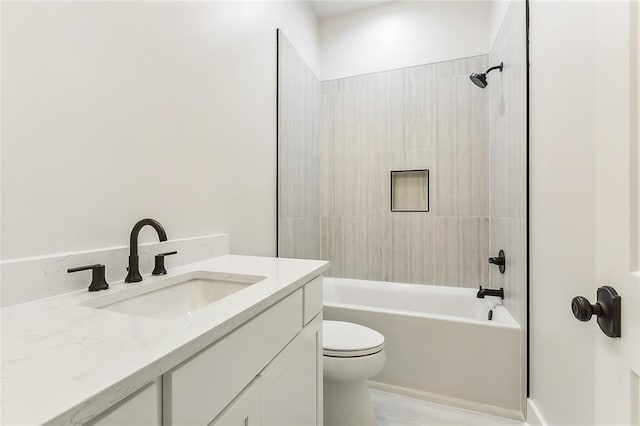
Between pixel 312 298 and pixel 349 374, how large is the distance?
0.59 m

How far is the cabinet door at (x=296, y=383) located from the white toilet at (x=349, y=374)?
0.94ft

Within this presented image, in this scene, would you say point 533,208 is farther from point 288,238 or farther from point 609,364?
point 288,238

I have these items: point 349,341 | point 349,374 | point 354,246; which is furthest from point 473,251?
point 349,374

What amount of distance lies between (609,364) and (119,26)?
160 centimetres

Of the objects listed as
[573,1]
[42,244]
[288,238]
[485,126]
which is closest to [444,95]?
[485,126]

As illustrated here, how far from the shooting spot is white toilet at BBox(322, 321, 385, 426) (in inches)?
57.6

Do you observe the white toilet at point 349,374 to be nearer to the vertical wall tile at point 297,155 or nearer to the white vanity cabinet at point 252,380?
the white vanity cabinet at point 252,380

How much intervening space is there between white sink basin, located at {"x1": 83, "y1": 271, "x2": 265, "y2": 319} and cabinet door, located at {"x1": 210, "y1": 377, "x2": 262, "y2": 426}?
35 centimetres

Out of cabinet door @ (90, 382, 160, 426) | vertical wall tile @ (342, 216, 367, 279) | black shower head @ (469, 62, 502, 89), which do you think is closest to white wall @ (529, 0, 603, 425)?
black shower head @ (469, 62, 502, 89)

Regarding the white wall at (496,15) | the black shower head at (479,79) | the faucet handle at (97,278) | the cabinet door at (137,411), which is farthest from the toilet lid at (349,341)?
the white wall at (496,15)

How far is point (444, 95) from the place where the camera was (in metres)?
2.48

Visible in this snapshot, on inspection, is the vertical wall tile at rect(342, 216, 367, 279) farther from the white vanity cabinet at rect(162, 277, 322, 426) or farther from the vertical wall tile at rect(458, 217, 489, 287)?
the white vanity cabinet at rect(162, 277, 322, 426)

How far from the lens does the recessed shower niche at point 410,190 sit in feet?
8.52

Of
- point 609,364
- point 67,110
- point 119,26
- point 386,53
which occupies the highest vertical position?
point 386,53
